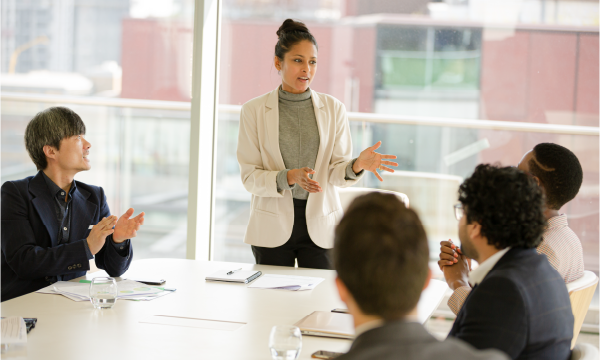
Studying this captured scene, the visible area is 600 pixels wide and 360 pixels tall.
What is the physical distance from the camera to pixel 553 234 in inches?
60.8

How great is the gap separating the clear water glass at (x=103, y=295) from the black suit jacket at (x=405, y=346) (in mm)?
945

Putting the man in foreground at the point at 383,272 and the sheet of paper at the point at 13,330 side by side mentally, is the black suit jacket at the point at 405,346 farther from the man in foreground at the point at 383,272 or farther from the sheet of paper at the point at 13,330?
the sheet of paper at the point at 13,330

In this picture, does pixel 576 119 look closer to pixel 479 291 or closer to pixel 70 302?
pixel 479 291

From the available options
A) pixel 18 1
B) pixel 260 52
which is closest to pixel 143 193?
pixel 260 52

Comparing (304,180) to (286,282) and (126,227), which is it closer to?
(286,282)

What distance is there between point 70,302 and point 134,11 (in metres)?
4.08

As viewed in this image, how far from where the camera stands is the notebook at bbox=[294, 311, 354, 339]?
1312 mm

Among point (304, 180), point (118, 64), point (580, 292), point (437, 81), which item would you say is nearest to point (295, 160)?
point (304, 180)

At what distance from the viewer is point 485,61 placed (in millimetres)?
4031

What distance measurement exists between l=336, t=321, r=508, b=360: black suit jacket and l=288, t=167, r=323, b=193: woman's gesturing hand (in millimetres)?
1375

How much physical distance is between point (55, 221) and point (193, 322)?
0.74m

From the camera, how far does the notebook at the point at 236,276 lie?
72.1 inches

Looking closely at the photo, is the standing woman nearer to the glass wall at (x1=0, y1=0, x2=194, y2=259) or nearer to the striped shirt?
the striped shirt

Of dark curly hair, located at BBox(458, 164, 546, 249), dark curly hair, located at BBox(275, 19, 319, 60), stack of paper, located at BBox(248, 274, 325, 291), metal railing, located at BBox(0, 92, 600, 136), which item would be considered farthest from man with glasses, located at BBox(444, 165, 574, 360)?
metal railing, located at BBox(0, 92, 600, 136)
